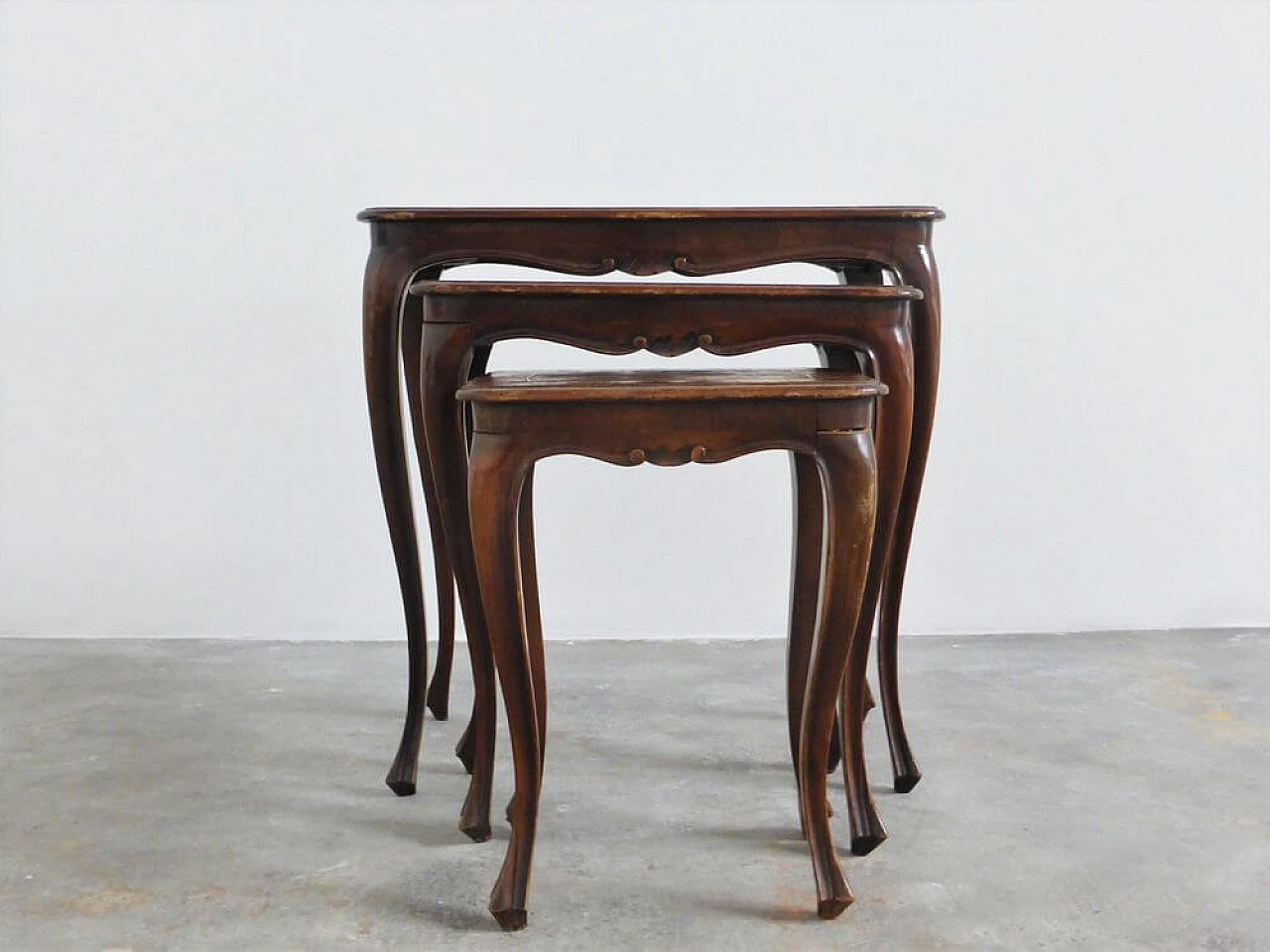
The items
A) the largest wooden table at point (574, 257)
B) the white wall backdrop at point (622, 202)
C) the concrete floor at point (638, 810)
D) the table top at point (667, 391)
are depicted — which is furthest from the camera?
the white wall backdrop at point (622, 202)

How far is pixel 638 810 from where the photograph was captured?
86.6 inches

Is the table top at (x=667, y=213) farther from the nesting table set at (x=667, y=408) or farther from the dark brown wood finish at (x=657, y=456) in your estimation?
the dark brown wood finish at (x=657, y=456)

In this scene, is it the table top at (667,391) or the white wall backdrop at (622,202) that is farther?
the white wall backdrop at (622,202)

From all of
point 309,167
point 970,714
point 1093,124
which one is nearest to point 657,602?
point 970,714

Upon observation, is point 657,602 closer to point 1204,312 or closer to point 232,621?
point 232,621

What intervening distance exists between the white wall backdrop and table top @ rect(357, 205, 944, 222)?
1131 millimetres

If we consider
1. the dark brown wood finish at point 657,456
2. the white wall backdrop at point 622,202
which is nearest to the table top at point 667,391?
the dark brown wood finish at point 657,456

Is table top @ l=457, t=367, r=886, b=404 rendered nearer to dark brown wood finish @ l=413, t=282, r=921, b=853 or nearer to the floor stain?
dark brown wood finish @ l=413, t=282, r=921, b=853

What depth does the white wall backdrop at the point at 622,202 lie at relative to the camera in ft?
10.4

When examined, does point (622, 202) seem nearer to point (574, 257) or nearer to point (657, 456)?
point (574, 257)

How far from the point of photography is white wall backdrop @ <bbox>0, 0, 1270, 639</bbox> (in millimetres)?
3158

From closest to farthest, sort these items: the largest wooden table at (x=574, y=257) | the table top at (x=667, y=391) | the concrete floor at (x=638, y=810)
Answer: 1. the table top at (x=667, y=391)
2. the concrete floor at (x=638, y=810)
3. the largest wooden table at (x=574, y=257)

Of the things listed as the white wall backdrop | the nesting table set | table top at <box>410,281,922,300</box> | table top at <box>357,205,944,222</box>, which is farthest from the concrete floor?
table top at <box>357,205,944,222</box>

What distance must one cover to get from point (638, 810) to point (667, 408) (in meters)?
0.77
